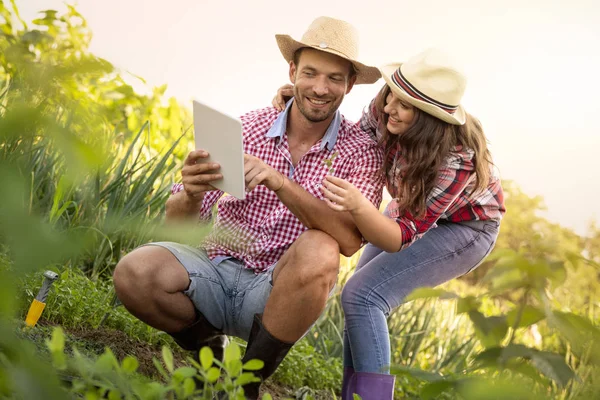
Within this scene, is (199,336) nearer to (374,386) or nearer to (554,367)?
(374,386)

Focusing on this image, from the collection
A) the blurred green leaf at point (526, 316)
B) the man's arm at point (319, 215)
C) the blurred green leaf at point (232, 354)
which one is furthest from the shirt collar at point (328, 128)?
the blurred green leaf at point (526, 316)

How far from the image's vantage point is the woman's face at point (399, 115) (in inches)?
97.6

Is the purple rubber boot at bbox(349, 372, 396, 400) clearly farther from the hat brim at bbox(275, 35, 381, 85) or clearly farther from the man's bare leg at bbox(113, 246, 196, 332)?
the hat brim at bbox(275, 35, 381, 85)

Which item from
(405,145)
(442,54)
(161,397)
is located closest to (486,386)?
(161,397)

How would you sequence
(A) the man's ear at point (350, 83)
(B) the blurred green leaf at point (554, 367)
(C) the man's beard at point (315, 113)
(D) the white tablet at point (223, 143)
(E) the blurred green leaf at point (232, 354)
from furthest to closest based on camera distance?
(A) the man's ear at point (350, 83) < (C) the man's beard at point (315, 113) < (D) the white tablet at point (223, 143) < (E) the blurred green leaf at point (232, 354) < (B) the blurred green leaf at point (554, 367)

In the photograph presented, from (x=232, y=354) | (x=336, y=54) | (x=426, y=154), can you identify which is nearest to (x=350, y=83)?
(x=336, y=54)

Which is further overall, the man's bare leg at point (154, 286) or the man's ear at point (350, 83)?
the man's ear at point (350, 83)

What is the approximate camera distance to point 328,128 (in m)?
2.78

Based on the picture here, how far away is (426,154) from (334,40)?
0.58 m

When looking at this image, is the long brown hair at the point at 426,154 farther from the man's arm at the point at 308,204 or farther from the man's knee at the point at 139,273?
the man's knee at the point at 139,273

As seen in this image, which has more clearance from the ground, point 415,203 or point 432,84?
point 432,84

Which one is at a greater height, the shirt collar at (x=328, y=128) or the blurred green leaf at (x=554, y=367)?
the blurred green leaf at (x=554, y=367)

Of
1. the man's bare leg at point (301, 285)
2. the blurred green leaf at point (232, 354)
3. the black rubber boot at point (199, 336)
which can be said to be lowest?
the black rubber boot at point (199, 336)

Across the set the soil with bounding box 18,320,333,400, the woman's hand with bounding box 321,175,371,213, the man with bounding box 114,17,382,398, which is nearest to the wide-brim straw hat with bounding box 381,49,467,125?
the man with bounding box 114,17,382,398
